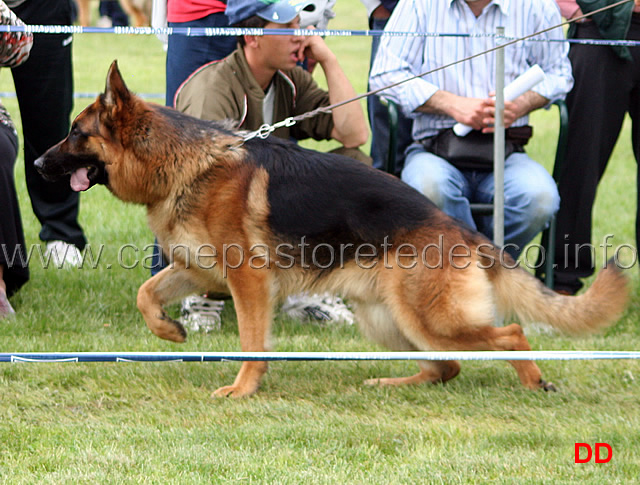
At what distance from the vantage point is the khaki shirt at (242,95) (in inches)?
177

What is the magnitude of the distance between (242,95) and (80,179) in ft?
3.94

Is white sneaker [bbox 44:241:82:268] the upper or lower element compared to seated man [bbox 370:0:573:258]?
lower

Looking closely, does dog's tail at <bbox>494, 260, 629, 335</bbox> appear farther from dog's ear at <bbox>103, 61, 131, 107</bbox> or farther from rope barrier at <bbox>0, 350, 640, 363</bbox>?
dog's ear at <bbox>103, 61, 131, 107</bbox>

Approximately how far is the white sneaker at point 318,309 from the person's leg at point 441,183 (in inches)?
→ 34.0

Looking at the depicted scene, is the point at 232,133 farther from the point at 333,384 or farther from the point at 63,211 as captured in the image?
the point at 63,211

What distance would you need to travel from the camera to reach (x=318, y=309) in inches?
200

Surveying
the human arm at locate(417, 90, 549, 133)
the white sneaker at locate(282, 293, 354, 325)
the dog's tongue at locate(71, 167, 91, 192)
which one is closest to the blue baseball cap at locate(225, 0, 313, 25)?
the human arm at locate(417, 90, 549, 133)

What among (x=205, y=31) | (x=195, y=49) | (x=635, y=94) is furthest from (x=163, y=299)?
(x=635, y=94)

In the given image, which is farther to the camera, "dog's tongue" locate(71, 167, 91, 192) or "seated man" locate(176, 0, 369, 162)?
"seated man" locate(176, 0, 369, 162)

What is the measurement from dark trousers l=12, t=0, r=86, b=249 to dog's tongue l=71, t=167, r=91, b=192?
70.5 inches

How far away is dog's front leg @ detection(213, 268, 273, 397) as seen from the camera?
3.74m

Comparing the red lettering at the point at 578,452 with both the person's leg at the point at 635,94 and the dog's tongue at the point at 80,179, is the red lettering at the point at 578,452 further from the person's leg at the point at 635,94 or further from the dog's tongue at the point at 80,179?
the person's leg at the point at 635,94

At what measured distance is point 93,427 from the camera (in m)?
3.35

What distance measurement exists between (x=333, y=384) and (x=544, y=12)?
8.21 ft
